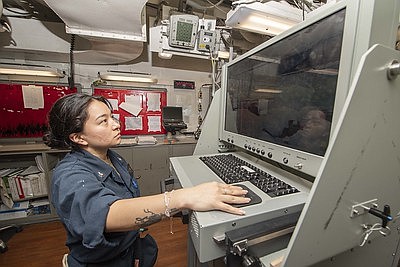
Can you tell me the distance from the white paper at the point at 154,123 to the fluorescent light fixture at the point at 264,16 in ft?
5.31

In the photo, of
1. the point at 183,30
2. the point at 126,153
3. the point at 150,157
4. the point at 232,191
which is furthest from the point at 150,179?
the point at 232,191

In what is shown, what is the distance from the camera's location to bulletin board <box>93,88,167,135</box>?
2573 millimetres

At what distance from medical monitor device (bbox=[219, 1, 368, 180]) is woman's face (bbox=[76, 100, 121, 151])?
0.71 m

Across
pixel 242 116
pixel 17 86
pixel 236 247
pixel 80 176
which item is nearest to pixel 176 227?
pixel 242 116

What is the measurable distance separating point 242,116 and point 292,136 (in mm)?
448

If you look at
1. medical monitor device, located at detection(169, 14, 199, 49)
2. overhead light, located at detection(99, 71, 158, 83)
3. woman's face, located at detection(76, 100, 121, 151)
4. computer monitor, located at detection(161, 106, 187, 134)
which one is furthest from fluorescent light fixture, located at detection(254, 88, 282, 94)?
overhead light, located at detection(99, 71, 158, 83)

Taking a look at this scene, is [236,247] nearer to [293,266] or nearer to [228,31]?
[293,266]

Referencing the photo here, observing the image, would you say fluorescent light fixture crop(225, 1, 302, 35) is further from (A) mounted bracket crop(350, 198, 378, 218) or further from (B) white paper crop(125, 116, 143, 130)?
(B) white paper crop(125, 116, 143, 130)

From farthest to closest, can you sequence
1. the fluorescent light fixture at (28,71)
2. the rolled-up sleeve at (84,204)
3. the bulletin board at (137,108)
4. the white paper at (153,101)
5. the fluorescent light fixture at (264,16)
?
the white paper at (153,101), the bulletin board at (137,108), the fluorescent light fixture at (28,71), the fluorescent light fixture at (264,16), the rolled-up sleeve at (84,204)

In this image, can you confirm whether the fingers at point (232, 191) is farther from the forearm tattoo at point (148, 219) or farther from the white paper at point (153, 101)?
the white paper at point (153, 101)

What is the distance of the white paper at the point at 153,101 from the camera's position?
8.91ft

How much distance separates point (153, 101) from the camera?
273cm

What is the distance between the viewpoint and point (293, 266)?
472 mm

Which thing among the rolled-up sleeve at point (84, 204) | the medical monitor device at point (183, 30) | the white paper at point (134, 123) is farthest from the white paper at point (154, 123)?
the rolled-up sleeve at point (84, 204)
